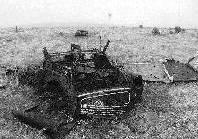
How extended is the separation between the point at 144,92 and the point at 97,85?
8.43ft

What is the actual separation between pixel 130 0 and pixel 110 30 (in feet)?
35.1

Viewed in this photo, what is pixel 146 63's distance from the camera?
1418cm

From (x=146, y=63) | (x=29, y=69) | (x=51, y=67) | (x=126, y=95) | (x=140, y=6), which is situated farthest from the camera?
(x=140, y=6)

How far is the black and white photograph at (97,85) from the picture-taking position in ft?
29.5

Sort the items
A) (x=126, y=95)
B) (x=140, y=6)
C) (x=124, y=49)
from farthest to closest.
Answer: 1. (x=140, y=6)
2. (x=124, y=49)
3. (x=126, y=95)

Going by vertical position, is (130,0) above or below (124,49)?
above

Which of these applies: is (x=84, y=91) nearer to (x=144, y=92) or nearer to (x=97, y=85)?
(x=97, y=85)

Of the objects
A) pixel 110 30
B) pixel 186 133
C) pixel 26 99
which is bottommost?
pixel 186 133

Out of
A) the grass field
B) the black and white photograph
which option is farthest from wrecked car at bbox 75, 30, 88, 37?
the grass field

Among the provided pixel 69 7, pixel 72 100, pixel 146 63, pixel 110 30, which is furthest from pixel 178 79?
pixel 69 7

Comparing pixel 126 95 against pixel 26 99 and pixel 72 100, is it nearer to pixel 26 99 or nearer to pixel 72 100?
pixel 72 100

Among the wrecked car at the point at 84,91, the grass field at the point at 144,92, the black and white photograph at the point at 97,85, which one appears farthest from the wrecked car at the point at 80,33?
the wrecked car at the point at 84,91

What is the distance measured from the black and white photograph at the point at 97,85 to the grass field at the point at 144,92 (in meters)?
0.03

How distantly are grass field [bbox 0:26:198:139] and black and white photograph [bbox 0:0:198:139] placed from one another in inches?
1.2
